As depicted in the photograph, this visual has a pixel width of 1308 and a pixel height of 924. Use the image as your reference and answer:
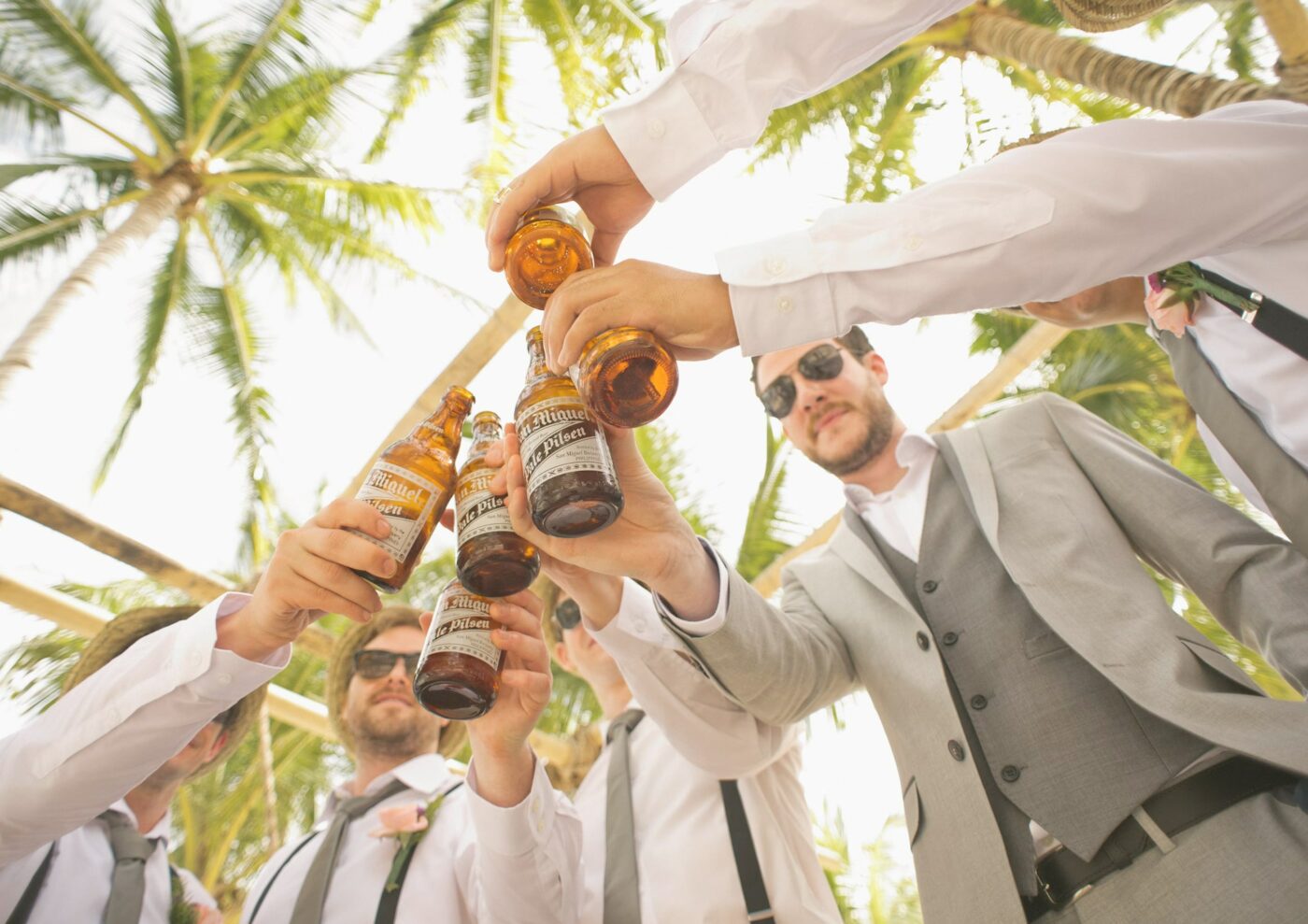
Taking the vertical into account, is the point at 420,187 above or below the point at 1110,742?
above

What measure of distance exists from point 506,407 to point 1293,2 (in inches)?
188

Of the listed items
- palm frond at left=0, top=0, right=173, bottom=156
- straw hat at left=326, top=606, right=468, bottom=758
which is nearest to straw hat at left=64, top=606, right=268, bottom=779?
straw hat at left=326, top=606, right=468, bottom=758

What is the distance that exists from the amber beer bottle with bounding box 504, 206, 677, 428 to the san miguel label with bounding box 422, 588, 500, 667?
578mm

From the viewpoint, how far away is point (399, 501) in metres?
1.64

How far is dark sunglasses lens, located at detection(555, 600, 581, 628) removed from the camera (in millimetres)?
3348

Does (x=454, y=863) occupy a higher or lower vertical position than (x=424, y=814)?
lower

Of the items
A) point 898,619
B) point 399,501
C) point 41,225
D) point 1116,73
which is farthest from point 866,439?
point 41,225

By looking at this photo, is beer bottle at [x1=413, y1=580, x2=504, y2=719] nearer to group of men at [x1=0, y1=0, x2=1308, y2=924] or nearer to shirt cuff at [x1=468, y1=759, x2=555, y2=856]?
group of men at [x1=0, y1=0, x2=1308, y2=924]

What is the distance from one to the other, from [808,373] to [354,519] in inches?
71.7

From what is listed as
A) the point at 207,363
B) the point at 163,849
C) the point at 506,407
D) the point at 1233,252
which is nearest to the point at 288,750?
the point at 207,363

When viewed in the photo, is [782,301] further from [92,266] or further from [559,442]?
[92,266]

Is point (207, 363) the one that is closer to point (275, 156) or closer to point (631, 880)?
point (275, 156)

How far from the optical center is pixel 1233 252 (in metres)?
1.47

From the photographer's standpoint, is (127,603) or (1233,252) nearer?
(1233,252)
